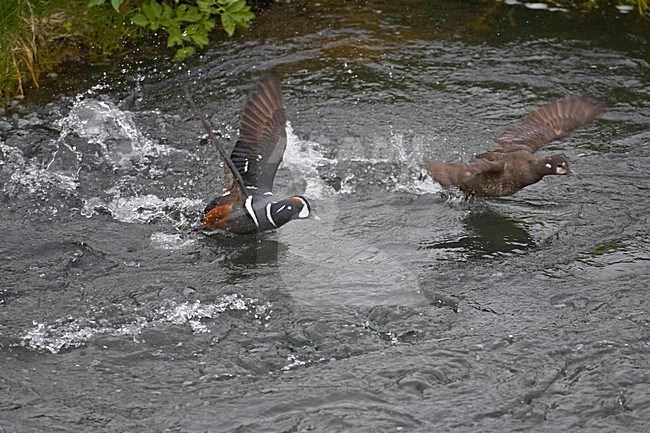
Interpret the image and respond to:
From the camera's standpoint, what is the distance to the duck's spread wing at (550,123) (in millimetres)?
6922

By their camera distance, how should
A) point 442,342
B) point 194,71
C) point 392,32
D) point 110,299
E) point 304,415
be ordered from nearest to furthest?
1. point 304,415
2. point 442,342
3. point 110,299
4. point 194,71
5. point 392,32

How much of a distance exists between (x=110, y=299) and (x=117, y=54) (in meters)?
3.39

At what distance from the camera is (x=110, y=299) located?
569cm

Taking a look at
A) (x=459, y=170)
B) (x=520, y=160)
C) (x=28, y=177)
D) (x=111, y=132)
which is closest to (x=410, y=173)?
(x=459, y=170)

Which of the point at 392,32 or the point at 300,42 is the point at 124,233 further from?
the point at 392,32

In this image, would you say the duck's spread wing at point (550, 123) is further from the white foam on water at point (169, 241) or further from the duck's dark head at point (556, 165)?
the white foam on water at point (169, 241)

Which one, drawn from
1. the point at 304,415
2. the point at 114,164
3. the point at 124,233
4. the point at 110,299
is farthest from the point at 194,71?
the point at 304,415

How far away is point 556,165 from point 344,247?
4.92 ft

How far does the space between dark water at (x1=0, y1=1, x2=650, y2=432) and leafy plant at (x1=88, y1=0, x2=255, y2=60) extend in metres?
0.25

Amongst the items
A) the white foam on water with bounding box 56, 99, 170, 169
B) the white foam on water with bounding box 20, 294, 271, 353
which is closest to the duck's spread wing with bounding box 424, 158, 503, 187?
the white foam on water with bounding box 20, 294, 271, 353

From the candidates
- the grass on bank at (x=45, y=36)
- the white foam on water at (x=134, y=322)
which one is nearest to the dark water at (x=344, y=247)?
the white foam on water at (x=134, y=322)

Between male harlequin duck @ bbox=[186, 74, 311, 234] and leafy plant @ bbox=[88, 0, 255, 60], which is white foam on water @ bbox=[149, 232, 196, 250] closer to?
male harlequin duck @ bbox=[186, 74, 311, 234]

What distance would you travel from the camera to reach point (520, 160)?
6742 mm

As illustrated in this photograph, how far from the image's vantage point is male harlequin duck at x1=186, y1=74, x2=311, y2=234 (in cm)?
643
